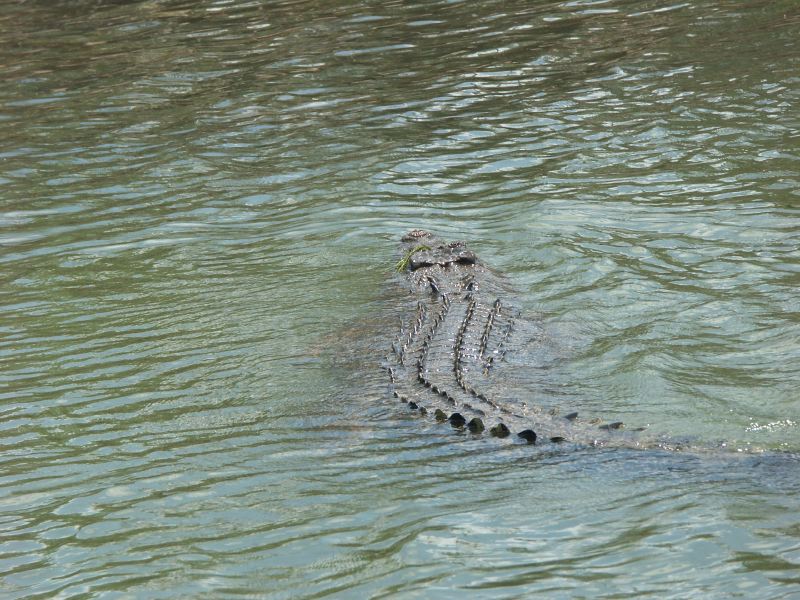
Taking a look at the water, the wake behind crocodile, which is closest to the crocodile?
the wake behind crocodile

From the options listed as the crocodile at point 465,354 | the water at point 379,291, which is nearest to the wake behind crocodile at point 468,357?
the crocodile at point 465,354

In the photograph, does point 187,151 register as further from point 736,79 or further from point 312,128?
point 736,79

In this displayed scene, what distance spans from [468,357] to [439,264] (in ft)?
6.47

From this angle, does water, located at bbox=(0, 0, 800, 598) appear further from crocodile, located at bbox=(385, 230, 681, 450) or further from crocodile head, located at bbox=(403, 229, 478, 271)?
crocodile head, located at bbox=(403, 229, 478, 271)

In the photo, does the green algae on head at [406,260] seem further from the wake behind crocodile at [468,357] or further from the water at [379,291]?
the water at [379,291]

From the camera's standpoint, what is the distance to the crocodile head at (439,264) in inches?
347

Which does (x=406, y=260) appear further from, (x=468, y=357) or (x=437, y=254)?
(x=468, y=357)

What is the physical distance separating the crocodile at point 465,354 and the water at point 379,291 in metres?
0.15

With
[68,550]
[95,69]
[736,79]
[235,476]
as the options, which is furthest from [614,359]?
[95,69]

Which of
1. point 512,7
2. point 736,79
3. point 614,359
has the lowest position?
point 614,359

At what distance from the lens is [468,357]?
23.8ft

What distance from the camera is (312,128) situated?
12.8 metres

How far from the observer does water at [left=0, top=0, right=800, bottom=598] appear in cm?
518

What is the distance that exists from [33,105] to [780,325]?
1069cm
